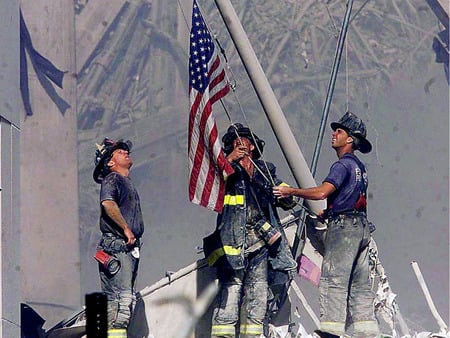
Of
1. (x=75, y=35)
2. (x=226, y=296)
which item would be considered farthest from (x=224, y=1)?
(x=75, y=35)

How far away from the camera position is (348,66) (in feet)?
58.6

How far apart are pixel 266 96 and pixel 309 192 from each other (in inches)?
51.3

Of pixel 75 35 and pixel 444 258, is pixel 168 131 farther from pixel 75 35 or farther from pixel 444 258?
pixel 444 258

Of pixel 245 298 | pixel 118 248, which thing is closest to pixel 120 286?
pixel 118 248

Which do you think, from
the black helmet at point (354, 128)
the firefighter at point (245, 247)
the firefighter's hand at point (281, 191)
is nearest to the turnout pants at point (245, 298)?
the firefighter at point (245, 247)

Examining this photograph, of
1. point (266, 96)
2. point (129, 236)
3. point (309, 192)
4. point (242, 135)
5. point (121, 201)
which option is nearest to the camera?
point (309, 192)

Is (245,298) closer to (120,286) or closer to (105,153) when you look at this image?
(120,286)

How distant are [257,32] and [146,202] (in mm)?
2336

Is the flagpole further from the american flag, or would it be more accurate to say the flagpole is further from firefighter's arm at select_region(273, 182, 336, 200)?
firefighter's arm at select_region(273, 182, 336, 200)

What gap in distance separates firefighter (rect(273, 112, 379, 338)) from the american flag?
0.53m

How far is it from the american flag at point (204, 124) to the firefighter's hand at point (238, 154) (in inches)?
5.9

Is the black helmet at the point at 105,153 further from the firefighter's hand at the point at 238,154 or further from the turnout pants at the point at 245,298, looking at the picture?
the turnout pants at the point at 245,298

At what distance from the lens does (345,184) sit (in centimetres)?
1111

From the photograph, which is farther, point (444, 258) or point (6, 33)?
point (444, 258)
